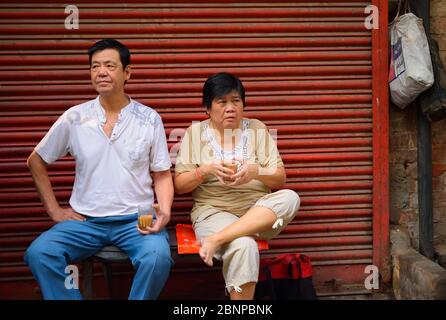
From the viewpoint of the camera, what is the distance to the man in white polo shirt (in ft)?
13.4

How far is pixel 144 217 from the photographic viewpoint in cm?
403

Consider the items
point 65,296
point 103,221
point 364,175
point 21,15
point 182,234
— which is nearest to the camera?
point 65,296

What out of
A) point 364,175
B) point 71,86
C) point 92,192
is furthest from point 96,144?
point 364,175

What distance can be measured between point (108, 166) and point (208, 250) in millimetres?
905

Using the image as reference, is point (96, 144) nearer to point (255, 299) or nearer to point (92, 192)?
point (92, 192)

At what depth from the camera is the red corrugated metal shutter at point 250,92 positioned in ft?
15.8

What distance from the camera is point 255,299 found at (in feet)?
14.3

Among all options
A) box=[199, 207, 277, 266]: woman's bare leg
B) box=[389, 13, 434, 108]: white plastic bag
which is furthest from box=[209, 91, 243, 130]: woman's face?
box=[389, 13, 434, 108]: white plastic bag

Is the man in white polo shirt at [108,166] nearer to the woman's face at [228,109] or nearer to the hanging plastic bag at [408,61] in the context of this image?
the woman's face at [228,109]

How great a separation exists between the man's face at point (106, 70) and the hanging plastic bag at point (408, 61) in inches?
88.0

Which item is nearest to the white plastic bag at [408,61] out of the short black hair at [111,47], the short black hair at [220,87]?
the short black hair at [220,87]

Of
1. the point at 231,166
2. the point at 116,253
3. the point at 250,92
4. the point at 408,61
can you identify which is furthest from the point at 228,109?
the point at 408,61
